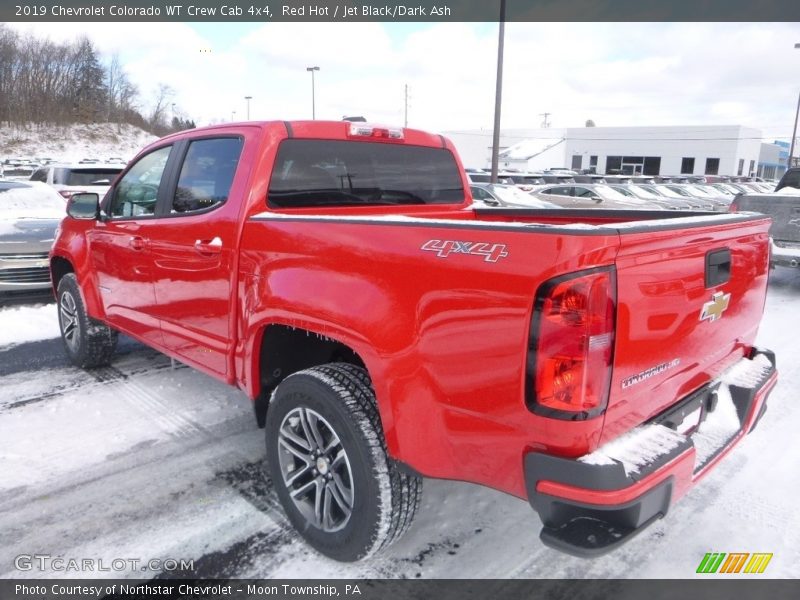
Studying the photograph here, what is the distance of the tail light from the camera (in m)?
1.81

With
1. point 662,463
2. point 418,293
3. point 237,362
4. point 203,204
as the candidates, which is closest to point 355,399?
point 418,293

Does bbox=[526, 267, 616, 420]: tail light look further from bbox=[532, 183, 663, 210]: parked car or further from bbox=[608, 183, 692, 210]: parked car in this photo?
bbox=[608, 183, 692, 210]: parked car

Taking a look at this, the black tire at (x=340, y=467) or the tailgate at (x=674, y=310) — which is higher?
the tailgate at (x=674, y=310)

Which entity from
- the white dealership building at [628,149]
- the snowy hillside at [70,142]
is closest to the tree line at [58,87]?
the snowy hillside at [70,142]

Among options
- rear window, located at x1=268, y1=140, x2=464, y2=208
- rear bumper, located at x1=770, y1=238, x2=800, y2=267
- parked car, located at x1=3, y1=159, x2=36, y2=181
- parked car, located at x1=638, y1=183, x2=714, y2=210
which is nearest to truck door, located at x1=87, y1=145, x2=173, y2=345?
rear window, located at x1=268, y1=140, x2=464, y2=208

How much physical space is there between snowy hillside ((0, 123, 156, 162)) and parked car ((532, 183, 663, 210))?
44.1 meters

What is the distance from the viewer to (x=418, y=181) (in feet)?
12.7

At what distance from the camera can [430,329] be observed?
2109 mm

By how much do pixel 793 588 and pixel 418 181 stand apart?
291 cm

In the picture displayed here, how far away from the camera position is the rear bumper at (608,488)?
5.97ft

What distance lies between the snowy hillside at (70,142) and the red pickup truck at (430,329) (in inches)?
2090

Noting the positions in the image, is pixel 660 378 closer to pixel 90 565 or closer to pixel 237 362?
pixel 237 362

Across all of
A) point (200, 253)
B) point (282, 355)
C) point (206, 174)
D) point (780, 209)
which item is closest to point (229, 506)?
point (282, 355)

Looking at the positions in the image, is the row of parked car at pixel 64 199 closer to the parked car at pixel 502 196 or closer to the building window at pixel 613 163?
the parked car at pixel 502 196
